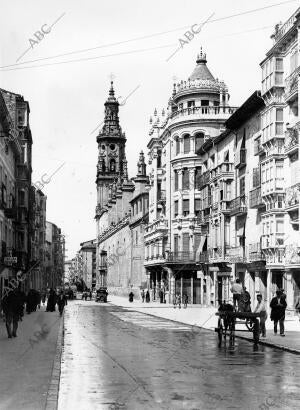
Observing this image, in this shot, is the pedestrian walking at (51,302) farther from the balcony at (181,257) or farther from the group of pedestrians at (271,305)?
the group of pedestrians at (271,305)

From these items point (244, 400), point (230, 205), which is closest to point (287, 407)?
point (244, 400)

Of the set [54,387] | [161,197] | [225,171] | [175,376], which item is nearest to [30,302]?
[225,171]

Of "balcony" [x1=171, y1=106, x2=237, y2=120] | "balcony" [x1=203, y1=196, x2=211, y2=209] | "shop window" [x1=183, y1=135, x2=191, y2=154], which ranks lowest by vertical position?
"balcony" [x1=203, y1=196, x2=211, y2=209]

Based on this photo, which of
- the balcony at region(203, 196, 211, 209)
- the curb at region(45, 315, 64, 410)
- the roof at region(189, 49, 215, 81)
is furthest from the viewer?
the roof at region(189, 49, 215, 81)

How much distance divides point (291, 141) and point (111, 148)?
110122mm

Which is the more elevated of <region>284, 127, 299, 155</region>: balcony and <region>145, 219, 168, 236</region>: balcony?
<region>284, 127, 299, 155</region>: balcony

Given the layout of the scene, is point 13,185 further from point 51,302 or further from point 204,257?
point 204,257

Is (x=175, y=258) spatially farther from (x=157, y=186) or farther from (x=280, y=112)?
(x=280, y=112)

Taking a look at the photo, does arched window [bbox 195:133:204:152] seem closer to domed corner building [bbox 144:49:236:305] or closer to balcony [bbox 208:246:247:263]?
domed corner building [bbox 144:49:236:305]

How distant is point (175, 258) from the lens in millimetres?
64062

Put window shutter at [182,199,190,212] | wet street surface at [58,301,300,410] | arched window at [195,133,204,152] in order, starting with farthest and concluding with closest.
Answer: window shutter at [182,199,190,212] < arched window at [195,133,204,152] < wet street surface at [58,301,300,410]

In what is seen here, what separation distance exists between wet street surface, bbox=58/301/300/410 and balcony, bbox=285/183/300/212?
14.8 metres

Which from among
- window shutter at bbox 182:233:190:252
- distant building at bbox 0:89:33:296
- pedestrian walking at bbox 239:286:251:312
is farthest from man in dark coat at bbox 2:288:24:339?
window shutter at bbox 182:233:190:252

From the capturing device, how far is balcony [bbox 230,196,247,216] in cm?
4502
